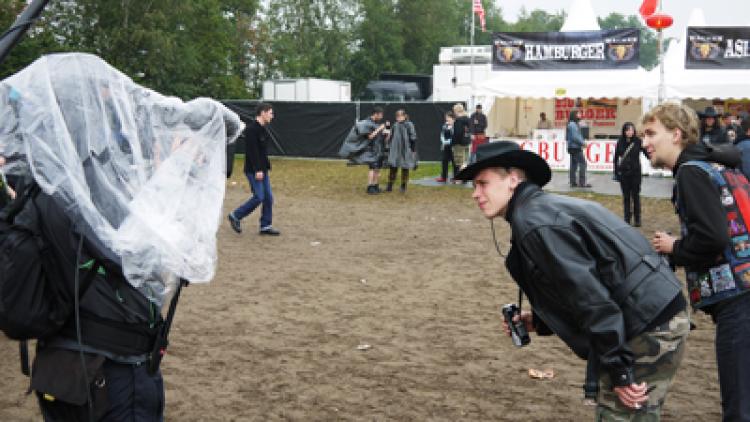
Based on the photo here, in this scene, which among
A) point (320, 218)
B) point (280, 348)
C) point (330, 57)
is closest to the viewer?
point (280, 348)

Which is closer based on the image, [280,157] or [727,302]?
[727,302]

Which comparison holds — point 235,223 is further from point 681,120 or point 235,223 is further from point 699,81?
point 699,81

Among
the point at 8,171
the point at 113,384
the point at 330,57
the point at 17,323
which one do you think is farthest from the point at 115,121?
the point at 330,57

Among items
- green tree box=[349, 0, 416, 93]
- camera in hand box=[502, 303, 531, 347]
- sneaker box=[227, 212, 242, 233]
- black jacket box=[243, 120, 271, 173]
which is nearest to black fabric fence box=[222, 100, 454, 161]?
sneaker box=[227, 212, 242, 233]

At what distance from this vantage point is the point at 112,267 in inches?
105

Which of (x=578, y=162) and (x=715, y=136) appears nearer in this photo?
(x=715, y=136)

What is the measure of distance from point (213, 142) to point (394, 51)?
204 ft

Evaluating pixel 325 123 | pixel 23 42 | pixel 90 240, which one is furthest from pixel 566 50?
pixel 90 240

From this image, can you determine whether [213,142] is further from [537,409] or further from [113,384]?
[537,409]

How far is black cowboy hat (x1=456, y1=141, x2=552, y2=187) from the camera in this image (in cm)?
283

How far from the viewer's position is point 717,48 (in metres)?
20.7

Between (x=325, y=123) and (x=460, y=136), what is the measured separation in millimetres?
11291

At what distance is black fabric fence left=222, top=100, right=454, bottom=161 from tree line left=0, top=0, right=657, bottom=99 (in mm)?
6370

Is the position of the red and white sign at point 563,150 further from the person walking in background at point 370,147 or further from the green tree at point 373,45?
the green tree at point 373,45
